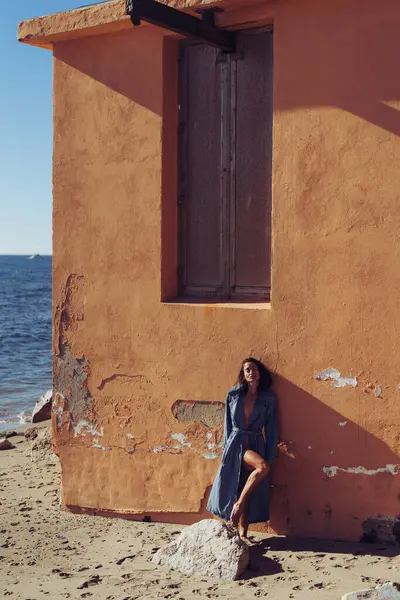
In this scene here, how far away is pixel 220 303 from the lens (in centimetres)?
638

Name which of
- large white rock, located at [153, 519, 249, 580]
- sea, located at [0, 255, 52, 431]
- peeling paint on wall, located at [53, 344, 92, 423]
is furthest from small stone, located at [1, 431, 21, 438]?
large white rock, located at [153, 519, 249, 580]

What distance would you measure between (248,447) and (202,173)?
229 cm

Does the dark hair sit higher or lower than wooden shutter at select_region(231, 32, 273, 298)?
lower

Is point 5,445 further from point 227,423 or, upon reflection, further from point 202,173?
point 202,173

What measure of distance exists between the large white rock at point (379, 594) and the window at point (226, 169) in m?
2.60

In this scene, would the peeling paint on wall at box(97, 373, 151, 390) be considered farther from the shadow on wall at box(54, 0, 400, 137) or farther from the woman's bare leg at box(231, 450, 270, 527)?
the shadow on wall at box(54, 0, 400, 137)

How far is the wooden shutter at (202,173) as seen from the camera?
6.59 m

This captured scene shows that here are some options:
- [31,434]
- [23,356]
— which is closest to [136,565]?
[31,434]

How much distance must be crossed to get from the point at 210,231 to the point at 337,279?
1345 millimetres

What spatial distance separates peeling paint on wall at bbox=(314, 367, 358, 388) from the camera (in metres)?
5.72

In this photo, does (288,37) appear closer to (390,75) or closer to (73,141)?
(390,75)

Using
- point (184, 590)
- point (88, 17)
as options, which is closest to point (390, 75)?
point (88, 17)

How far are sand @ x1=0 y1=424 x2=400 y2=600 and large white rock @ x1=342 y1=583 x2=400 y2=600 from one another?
1.25 ft

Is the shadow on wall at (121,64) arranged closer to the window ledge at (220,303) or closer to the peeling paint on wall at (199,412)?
the window ledge at (220,303)
